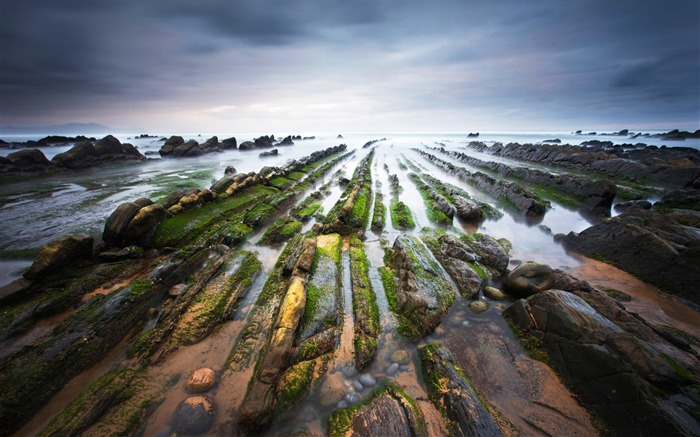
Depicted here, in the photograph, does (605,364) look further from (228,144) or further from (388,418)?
(228,144)

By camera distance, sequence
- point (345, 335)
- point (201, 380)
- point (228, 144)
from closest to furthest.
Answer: point (201, 380)
point (345, 335)
point (228, 144)

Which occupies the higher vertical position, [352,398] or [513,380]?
[352,398]

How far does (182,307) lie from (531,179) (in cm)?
3162

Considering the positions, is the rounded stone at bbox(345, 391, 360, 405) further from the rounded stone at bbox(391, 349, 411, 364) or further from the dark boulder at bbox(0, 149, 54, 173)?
the dark boulder at bbox(0, 149, 54, 173)

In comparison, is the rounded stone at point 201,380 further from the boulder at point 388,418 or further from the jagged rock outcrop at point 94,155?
the jagged rock outcrop at point 94,155

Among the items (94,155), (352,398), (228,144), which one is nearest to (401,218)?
(352,398)

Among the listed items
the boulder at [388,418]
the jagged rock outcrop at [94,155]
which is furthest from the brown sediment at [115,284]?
the jagged rock outcrop at [94,155]

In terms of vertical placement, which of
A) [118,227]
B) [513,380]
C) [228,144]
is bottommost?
[513,380]

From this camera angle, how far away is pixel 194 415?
15.4 feet

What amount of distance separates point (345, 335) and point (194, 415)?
353cm

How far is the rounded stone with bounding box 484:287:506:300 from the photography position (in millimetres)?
8227

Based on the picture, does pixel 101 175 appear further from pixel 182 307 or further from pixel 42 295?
pixel 182 307

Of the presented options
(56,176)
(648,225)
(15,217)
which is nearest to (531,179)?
(648,225)

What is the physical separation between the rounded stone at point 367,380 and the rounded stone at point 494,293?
5112 millimetres
